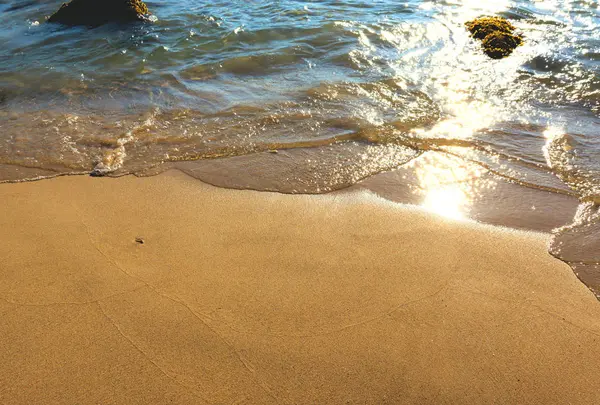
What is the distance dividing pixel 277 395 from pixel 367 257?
1186mm

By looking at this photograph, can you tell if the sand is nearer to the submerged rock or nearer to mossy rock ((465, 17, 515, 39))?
the submerged rock

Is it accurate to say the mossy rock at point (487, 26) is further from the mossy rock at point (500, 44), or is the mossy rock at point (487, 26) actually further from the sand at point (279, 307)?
the sand at point (279, 307)

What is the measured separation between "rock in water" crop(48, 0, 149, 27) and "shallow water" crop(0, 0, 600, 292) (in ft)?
1.59

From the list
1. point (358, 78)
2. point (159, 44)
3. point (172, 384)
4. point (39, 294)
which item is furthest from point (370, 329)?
point (159, 44)

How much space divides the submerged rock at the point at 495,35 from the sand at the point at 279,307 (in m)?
4.52

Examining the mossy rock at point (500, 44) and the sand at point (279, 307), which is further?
the mossy rock at point (500, 44)

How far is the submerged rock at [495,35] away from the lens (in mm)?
6816

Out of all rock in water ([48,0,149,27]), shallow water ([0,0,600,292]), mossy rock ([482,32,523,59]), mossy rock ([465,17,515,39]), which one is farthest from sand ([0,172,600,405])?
rock in water ([48,0,149,27])

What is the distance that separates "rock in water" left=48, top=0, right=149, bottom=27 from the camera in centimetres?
901

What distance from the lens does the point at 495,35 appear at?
23.2ft

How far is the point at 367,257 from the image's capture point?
304 centimetres

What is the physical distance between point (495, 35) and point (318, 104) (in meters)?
3.70

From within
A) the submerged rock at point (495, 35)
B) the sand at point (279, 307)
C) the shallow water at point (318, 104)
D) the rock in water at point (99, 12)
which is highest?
the rock in water at point (99, 12)

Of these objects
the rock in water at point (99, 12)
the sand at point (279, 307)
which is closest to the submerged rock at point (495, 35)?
the sand at point (279, 307)
